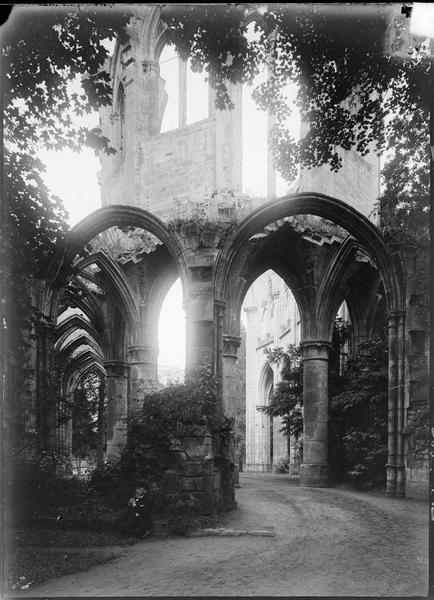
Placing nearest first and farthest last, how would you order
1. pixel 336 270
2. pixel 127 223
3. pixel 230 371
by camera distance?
pixel 127 223, pixel 230 371, pixel 336 270

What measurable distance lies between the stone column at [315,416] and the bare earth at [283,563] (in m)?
5.55

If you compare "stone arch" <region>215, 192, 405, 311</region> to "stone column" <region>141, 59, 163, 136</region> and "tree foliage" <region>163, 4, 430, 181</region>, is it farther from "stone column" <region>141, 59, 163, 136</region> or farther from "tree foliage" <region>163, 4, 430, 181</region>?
"stone column" <region>141, 59, 163, 136</region>

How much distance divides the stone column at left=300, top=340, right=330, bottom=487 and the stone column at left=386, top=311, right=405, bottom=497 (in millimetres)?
3350

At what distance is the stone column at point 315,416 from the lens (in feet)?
46.3

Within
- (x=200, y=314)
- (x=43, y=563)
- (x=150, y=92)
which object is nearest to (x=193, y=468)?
(x=43, y=563)

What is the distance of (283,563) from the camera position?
5.78 meters

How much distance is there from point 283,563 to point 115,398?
1384 cm

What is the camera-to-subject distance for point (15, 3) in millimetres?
4664

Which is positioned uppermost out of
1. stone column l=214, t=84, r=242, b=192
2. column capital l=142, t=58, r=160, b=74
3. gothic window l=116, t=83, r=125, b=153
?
column capital l=142, t=58, r=160, b=74

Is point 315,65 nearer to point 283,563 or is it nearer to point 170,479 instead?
point 283,563

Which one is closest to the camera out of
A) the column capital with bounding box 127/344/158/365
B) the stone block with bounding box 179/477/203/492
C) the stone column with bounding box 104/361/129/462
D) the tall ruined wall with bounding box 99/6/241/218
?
the stone block with bounding box 179/477/203/492

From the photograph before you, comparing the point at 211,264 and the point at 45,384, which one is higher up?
the point at 211,264

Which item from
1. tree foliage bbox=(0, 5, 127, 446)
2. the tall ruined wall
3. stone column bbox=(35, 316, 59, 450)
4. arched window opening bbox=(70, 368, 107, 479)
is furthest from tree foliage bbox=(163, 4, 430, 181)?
→ arched window opening bbox=(70, 368, 107, 479)

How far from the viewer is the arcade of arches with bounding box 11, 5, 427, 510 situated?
36.0 ft
